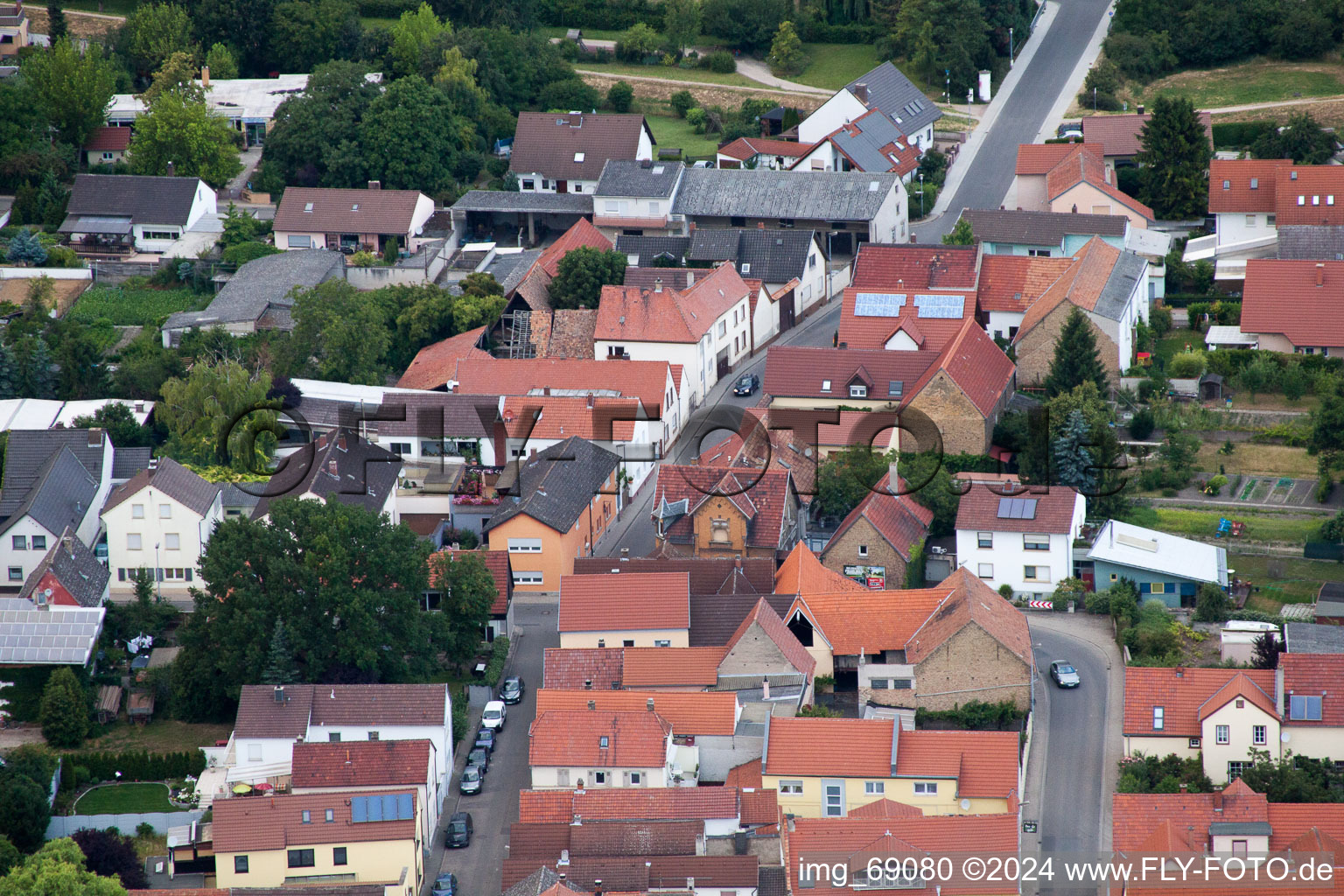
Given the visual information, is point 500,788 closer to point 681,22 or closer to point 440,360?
point 440,360

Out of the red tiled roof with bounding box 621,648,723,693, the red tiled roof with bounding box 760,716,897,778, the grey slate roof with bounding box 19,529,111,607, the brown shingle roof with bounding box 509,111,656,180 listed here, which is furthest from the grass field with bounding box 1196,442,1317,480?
the grey slate roof with bounding box 19,529,111,607

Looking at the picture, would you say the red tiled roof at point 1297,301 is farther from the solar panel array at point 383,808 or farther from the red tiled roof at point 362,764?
the solar panel array at point 383,808

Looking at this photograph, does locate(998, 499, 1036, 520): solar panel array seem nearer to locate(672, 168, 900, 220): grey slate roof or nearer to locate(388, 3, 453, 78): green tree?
locate(672, 168, 900, 220): grey slate roof

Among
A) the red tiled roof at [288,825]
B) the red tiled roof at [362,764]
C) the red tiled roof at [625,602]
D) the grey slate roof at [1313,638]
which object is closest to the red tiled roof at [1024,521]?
the grey slate roof at [1313,638]

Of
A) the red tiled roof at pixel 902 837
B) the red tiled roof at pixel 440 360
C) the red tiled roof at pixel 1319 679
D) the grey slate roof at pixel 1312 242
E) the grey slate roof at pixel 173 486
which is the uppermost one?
the red tiled roof at pixel 1319 679

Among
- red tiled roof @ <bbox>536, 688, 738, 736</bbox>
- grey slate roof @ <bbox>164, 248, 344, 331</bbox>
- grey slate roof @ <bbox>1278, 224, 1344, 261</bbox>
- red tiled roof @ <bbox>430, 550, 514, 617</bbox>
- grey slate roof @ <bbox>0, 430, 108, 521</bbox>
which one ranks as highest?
grey slate roof @ <bbox>1278, 224, 1344, 261</bbox>

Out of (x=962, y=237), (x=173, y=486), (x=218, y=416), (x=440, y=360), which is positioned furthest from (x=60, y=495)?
(x=962, y=237)
